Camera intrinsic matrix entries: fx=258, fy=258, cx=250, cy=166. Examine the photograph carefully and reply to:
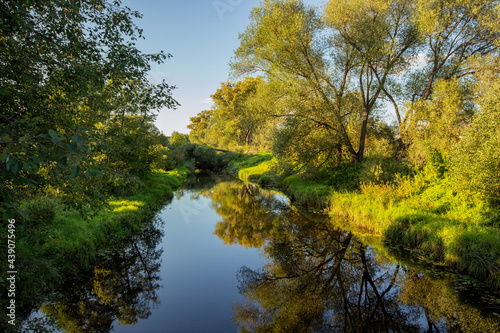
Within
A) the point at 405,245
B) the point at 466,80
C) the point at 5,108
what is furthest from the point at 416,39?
the point at 5,108

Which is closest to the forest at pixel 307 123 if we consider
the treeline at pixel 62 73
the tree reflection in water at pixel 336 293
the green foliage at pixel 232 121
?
the treeline at pixel 62 73

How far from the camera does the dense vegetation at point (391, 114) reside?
33.8 feet

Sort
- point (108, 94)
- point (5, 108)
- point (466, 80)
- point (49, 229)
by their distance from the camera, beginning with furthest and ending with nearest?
point (466, 80) < point (49, 229) < point (108, 94) < point (5, 108)

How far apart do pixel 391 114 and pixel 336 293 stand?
17269 millimetres

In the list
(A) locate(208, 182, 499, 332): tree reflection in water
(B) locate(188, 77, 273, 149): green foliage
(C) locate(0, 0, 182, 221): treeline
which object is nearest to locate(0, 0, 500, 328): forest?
(C) locate(0, 0, 182, 221): treeline

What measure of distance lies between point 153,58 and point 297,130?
46.5 feet

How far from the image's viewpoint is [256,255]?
11344 mm

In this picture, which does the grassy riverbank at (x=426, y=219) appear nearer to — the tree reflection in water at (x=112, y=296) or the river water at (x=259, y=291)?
the river water at (x=259, y=291)

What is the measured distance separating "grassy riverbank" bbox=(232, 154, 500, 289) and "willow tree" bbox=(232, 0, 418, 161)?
17.4ft

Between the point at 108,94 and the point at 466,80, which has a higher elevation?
the point at 466,80

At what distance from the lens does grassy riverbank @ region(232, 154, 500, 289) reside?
8348 mm

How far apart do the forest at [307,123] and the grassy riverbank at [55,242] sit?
6 cm

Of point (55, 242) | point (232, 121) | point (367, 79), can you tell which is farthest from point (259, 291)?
point (232, 121)

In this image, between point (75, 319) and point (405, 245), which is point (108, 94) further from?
point (405, 245)
